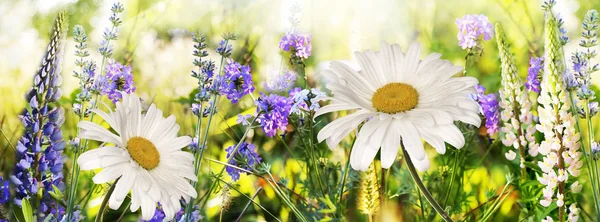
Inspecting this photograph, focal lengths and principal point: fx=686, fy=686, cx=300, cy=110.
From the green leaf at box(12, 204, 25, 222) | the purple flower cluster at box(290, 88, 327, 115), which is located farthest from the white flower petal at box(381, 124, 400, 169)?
the green leaf at box(12, 204, 25, 222)

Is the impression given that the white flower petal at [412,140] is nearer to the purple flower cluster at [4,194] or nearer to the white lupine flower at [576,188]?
the white lupine flower at [576,188]

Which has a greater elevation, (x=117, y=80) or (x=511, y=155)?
(x=117, y=80)

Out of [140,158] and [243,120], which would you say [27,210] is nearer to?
[140,158]

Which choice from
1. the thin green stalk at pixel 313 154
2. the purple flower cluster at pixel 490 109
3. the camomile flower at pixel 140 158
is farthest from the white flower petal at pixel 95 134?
the purple flower cluster at pixel 490 109

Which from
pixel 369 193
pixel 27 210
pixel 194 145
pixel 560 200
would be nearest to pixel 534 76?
pixel 560 200

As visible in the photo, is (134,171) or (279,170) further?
(279,170)

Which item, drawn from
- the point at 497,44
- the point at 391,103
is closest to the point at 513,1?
the point at 497,44

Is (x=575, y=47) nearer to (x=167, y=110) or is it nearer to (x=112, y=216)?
(x=167, y=110)

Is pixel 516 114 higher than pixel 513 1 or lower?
lower
